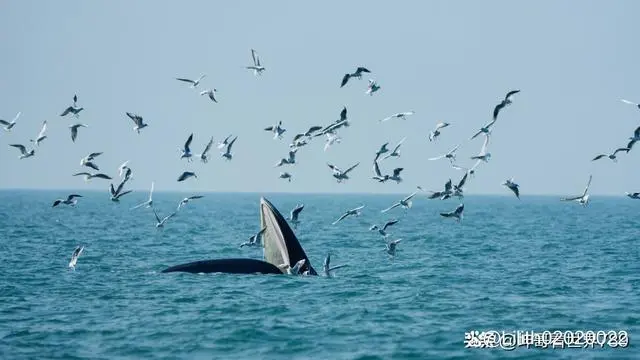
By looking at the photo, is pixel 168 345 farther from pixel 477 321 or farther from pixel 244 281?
pixel 244 281

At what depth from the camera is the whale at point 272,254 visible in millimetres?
30469

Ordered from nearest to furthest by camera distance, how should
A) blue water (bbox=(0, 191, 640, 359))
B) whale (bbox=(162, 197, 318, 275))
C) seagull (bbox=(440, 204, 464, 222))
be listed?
blue water (bbox=(0, 191, 640, 359)) < whale (bbox=(162, 197, 318, 275)) < seagull (bbox=(440, 204, 464, 222))

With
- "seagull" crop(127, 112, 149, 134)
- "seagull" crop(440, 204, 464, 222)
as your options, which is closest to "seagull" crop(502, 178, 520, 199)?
"seagull" crop(440, 204, 464, 222)

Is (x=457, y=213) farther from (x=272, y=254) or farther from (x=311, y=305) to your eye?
(x=311, y=305)

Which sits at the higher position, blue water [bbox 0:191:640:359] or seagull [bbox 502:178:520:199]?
seagull [bbox 502:178:520:199]

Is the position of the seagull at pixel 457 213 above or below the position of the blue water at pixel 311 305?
above

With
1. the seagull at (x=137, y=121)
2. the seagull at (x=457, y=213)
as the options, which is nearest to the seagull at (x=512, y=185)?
the seagull at (x=457, y=213)

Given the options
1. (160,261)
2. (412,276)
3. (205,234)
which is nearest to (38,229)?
(205,234)

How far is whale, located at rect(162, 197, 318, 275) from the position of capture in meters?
30.5

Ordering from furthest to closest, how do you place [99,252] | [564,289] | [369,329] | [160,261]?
[99,252], [160,261], [564,289], [369,329]

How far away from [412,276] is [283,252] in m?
6.97

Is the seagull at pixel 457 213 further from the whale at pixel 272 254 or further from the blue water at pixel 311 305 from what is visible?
the whale at pixel 272 254

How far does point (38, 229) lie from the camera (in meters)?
70.5

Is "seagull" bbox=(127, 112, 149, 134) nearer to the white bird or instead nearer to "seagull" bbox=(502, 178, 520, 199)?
the white bird
